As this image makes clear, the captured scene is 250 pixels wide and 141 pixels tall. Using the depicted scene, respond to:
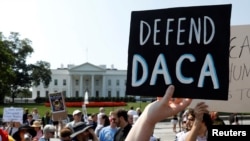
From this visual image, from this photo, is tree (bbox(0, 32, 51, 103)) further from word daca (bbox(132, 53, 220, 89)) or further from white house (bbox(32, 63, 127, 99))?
word daca (bbox(132, 53, 220, 89))

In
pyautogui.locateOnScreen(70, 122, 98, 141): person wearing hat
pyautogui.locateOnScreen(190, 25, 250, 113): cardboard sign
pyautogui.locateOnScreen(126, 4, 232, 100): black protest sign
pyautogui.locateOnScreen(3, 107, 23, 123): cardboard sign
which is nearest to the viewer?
pyautogui.locateOnScreen(126, 4, 232, 100): black protest sign

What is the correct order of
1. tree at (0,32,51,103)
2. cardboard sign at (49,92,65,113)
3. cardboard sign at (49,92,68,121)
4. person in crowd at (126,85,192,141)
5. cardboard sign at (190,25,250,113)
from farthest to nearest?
tree at (0,32,51,103), cardboard sign at (49,92,65,113), cardboard sign at (49,92,68,121), cardboard sign at (190,25,250,113), person in crowd at (126,85,192,141)

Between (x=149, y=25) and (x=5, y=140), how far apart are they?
1424 mm

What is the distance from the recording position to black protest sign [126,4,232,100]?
8.61ft

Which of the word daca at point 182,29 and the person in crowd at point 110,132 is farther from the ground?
the word daca at point 182,29

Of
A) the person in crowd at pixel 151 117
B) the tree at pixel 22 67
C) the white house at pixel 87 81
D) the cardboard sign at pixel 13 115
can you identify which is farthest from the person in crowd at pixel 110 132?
the white house at pixel 87 81

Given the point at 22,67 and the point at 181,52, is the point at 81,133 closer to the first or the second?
the point at 181,52

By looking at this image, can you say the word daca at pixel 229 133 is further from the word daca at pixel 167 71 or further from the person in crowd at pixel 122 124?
the person in crowd at pixel 122 124

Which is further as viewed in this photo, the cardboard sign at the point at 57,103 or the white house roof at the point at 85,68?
the white house roof at the point at 85,68

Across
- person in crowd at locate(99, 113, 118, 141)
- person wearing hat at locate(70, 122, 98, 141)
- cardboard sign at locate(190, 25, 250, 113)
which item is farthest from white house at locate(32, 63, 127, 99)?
cardboard sign at locate(190, 25, 250, 113)

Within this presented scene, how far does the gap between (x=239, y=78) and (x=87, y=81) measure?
464 ft

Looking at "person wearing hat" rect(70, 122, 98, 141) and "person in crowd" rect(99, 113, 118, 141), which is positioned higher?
"person wearing hat" rect(70, 122, 98, 141)

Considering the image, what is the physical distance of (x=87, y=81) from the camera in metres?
146

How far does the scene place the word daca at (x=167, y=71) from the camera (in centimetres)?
263
